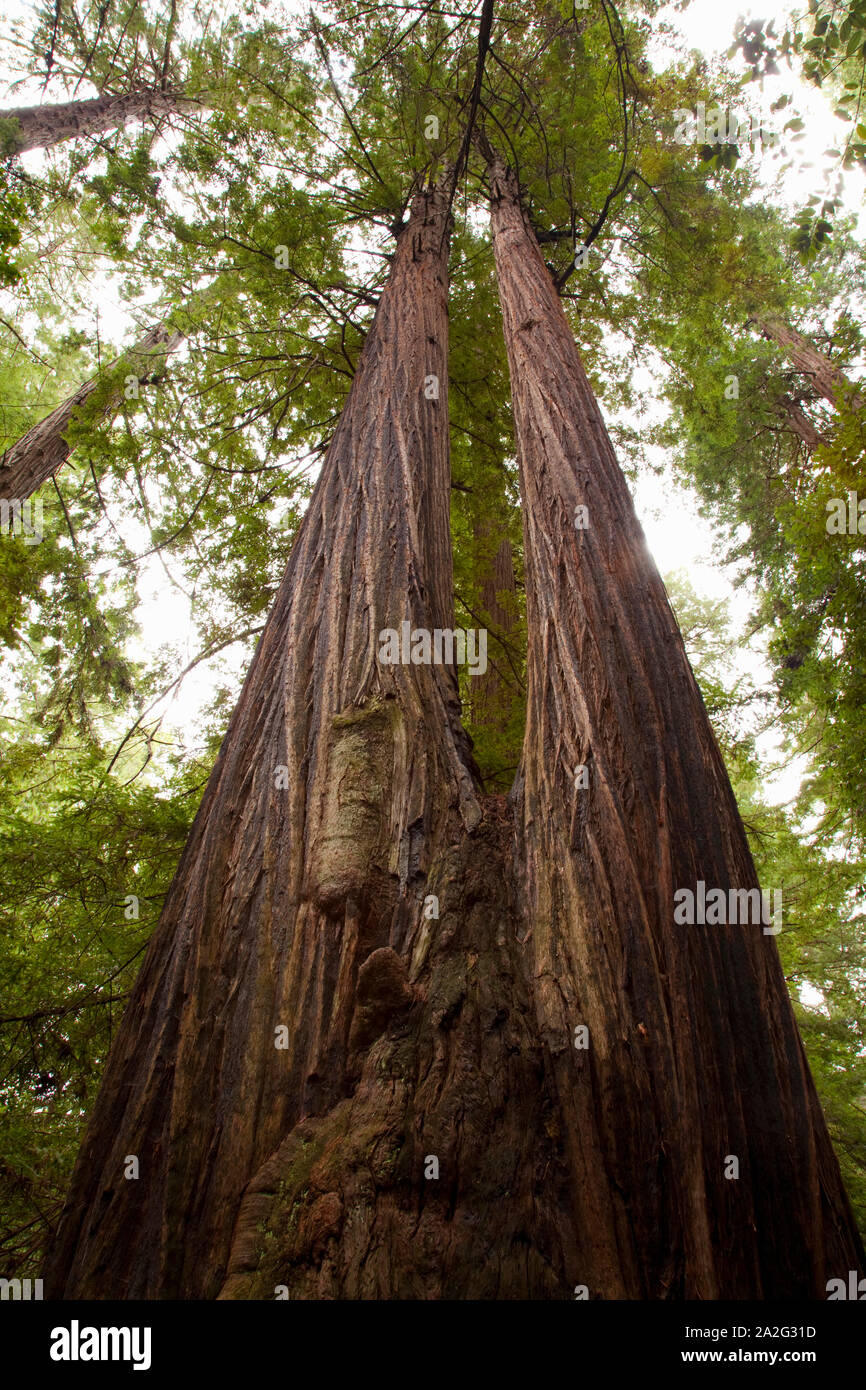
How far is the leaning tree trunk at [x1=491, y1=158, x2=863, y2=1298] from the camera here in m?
1.47

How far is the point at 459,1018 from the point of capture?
168 centimetres

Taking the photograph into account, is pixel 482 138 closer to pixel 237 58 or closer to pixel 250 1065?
pixel 237 58

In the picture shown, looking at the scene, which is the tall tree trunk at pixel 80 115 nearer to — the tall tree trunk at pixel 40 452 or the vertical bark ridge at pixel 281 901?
the tall tree trunk at pixel 40 452

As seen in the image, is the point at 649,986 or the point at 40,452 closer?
the point at 649,986

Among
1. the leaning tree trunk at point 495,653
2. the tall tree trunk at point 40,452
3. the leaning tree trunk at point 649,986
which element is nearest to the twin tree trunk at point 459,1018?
the leaning tree trunk at point 649,986

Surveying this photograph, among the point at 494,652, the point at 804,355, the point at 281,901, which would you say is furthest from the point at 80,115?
the point at 281,901

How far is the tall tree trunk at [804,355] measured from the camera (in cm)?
871

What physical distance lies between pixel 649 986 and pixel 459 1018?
48 cm

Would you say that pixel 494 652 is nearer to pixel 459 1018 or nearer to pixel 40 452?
pixel 459 1018

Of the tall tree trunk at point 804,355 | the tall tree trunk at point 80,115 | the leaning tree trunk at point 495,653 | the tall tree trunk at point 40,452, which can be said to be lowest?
the leaning tree trunk at point 495,653

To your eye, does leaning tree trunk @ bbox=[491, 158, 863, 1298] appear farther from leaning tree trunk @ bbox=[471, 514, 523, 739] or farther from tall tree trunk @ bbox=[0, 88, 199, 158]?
tall tree trunk @ bbox=[0, 88, 199, 158]

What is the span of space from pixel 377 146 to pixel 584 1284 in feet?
25.4

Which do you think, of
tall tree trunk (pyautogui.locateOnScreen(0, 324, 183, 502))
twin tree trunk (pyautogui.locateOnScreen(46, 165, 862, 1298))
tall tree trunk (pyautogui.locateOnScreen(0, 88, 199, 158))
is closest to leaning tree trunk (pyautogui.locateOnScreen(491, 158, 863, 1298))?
twin tree trunk (pyautogui.locateOnScreen(46, 165, 862, 1298))
